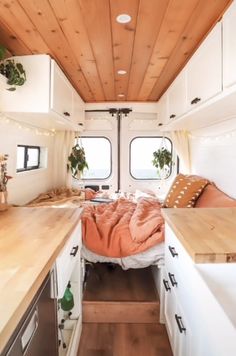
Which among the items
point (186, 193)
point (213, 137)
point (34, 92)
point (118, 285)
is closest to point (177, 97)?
point (213, 137)

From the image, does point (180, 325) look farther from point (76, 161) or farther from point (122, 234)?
point (76, 161)

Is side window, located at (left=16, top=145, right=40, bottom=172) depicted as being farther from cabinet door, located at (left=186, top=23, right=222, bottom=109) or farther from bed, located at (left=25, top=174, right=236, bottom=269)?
cabinet door, located at (left=186, top=23, right=222, bottom=109)

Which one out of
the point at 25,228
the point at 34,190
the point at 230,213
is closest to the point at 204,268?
the point at 230,213

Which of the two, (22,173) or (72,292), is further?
(22,173)

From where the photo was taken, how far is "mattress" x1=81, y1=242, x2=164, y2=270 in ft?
6.87

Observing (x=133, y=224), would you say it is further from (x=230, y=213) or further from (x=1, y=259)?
(x=1, y=259)

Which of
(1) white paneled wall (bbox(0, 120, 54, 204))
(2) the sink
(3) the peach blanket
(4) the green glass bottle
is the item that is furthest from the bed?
(2) the sink

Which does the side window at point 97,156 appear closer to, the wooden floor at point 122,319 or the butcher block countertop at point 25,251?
the wooden floor at point 122,319

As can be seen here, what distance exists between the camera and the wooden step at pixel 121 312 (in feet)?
6.88

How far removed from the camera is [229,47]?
1508 millimetres

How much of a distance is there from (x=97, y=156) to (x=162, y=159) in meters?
1.06

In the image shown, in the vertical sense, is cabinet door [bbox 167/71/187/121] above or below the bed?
above

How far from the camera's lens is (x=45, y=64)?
2100mm

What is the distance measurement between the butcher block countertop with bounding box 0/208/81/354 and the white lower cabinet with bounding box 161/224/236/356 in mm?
554
